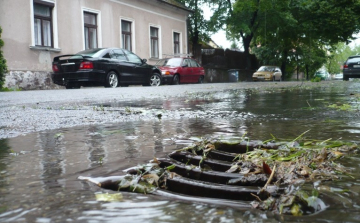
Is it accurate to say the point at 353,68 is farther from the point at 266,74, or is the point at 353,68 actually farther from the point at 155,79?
the point at 155,79

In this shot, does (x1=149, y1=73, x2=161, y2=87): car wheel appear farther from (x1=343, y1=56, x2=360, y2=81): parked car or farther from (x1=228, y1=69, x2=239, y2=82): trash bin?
(x1=228, y1=69, x2=239, y2=82): trash bin

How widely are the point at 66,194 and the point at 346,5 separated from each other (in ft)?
95.0

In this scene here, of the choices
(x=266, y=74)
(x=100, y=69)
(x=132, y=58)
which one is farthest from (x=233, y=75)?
(x=100, y=69)

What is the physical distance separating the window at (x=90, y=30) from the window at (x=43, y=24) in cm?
215

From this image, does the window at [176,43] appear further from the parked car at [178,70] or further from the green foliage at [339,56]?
the green foliage at [339,56]

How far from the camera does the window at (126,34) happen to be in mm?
20875

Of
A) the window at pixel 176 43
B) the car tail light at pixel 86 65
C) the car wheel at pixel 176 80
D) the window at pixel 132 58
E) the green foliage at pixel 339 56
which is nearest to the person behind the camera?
the car tail light at pixel 86 65

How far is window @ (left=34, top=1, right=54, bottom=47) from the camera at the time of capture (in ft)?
52.2

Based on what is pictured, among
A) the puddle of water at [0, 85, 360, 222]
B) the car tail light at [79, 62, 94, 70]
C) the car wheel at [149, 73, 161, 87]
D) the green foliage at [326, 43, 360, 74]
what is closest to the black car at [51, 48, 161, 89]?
the car tail light at [79, 62, 94, 70]

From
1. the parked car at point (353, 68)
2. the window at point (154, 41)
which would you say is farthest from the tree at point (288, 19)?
the window at point (154, 41)

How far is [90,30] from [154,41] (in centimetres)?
519

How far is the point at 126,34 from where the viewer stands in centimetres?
2108

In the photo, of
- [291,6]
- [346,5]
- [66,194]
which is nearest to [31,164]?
[66,194]

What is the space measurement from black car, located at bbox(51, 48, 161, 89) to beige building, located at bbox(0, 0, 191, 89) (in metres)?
1.87
